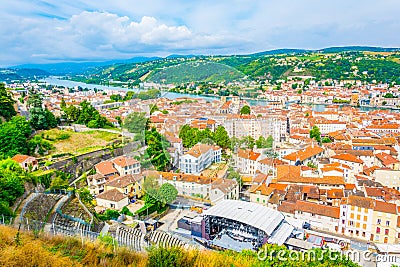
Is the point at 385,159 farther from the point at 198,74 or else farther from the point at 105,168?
the point at 198,74

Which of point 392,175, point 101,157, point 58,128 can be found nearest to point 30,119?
point 58,128

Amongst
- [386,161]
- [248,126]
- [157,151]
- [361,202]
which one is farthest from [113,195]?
[386,161]

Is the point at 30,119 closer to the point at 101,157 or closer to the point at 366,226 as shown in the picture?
the point at 101,157

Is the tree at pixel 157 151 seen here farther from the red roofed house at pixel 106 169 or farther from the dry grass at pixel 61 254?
the red roofed house at pixel 106 169

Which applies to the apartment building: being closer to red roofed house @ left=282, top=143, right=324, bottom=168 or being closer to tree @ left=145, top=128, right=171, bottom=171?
tree @ left=145, top=128, right=171, bottom=171

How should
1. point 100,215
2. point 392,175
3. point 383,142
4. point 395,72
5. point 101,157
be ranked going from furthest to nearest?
point 395,72 → point 383,142 → point 101,157 → point 392,175 → point 100,215

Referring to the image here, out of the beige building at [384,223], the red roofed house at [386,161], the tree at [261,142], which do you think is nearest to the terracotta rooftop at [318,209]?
the beige building at [384,223]
